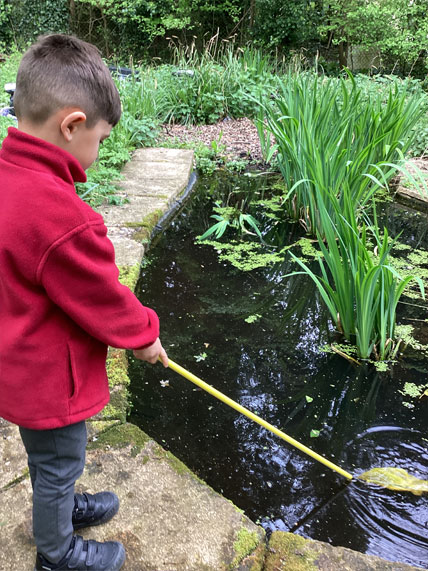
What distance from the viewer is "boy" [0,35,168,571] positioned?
2.80 ft

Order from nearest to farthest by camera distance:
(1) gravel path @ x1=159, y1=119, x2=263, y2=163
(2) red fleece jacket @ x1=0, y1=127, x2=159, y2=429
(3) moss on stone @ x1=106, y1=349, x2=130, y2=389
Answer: (2) red fleece jacket @ x1=0, y1=127, x2=159, y2=429 < (3) moss on stone @ x1=106, y1=349, x2=130, y2=389 < (1) gravel path @ x1=159, y1=119, x2=263, y2=163

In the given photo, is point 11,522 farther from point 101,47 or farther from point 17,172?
point 101,47

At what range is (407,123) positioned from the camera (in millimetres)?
3467

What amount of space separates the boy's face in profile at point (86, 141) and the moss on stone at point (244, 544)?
988 millimetres

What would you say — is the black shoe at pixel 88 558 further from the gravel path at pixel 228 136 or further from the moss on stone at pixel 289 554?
the gravel path at pixel 228 136

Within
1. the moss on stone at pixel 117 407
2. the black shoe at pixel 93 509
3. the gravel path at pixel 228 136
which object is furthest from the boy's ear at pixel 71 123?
the gravel path at pixel 228 136

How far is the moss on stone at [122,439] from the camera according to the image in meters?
1.48

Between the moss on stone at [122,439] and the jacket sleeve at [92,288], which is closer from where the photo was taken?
the jacket sleeve at [92,288]

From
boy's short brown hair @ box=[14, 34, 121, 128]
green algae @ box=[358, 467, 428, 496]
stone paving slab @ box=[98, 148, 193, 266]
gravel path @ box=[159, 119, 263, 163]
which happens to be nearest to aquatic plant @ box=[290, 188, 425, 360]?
green algae @ box=[358, 467, 428, 496]

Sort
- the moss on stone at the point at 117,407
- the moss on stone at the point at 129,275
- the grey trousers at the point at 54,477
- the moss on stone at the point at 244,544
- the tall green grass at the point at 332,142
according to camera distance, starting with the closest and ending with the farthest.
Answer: the grey trousers at the point at 54,477
the moss on stone at the point at 244,544
the moss on stone at the point at 117,407
the moss on stone at the point at 129,275
the tall green grass at the point at 332,142

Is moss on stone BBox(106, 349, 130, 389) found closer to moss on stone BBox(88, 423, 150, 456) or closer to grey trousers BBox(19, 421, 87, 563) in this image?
moss on stone BBox(88, 423, 150, 456)

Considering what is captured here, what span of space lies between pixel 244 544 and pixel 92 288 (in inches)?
30.8

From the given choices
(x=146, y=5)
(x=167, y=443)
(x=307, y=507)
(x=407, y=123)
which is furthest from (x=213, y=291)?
(x=146, y=5)

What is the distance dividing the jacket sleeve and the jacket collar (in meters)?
A: 0.13
